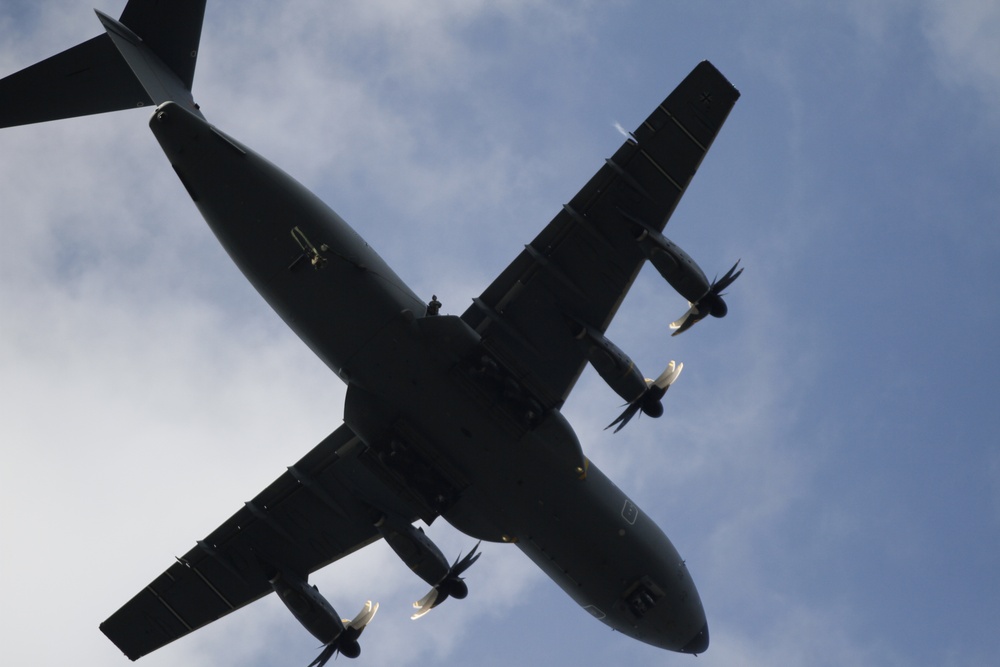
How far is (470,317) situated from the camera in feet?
98.4

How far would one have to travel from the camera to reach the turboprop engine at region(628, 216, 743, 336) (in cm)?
2903

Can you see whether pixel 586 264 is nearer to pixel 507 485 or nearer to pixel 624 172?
pixel 624 172

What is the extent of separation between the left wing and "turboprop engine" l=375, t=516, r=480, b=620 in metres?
0.88

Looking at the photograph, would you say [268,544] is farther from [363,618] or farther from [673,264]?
[673,264]

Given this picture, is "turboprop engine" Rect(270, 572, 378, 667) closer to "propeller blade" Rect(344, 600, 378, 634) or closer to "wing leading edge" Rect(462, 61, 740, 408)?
"propeller blade" Rect(344, 600, 378, 634)

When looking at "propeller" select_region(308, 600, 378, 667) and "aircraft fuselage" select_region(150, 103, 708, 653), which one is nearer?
"aircraft fuselage" select_region(150, 103, 708, 653)

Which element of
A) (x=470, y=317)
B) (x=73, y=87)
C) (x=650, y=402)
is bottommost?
(x=650, y=402)

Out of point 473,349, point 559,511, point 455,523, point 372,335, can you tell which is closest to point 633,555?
point 559,511

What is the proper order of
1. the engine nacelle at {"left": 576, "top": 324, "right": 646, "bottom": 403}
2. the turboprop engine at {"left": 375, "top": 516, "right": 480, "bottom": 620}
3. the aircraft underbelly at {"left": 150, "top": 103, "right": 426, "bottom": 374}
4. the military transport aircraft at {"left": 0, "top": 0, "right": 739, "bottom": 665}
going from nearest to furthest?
the aircraft underbelly at {"left": 150, "top": 103, "right": 426, "bottom": 374} < the military transport aircraft at {"left": 0, "top": 0, "right": 739, "bottom": 665} < the engine nacelle at {"left": 576, "top": 324, "right": 646, "bottom": 403} < the turboprop engine at {"left": 375, "top": 516, "right": 480, "bottom": 620}

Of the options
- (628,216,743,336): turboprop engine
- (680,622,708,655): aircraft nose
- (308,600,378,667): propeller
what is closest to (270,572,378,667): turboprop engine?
(308,600,378,667): propeller

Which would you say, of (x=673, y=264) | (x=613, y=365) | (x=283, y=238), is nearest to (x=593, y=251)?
(x=673, y=264)

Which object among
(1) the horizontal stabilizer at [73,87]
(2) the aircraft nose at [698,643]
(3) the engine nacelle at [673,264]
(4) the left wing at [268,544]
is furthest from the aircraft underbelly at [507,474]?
(1) the horizontal stabilizer at [73,87]

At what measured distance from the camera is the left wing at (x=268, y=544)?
110 ft

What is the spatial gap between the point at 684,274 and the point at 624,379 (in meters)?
3.16
